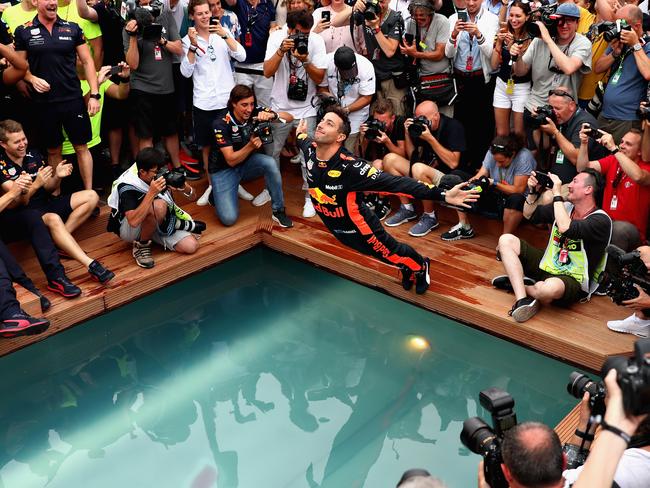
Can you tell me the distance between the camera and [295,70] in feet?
19.1

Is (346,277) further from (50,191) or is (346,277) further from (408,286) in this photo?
(50,191)

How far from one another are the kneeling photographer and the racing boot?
25.4 inches

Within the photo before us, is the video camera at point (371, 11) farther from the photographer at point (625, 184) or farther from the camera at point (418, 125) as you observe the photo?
the photographer at point (625, 184)

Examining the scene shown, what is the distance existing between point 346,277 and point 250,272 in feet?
2.40

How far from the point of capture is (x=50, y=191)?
5.41m

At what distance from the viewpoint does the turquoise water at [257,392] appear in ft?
12.6

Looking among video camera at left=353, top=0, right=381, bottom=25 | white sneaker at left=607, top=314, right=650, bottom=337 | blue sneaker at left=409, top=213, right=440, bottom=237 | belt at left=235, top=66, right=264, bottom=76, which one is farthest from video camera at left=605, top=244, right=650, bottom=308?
belt at left=235, top=66, right=264, bottom=76

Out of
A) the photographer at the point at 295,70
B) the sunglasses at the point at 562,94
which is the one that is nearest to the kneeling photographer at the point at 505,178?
the sunglasses at the point at 562,94

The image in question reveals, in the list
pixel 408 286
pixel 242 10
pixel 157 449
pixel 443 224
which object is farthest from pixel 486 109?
pixel 157 449

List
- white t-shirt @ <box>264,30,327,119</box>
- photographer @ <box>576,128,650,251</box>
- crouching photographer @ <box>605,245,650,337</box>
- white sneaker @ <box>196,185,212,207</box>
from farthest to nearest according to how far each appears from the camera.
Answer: white sneaker @ <box>196,185,212,207</box> < white t-shirt @ <box>264,30,327,119</box> < photographer @ <box>576,128,650,251</box> < crouching photographer @ <box>605,245,650,337</box>

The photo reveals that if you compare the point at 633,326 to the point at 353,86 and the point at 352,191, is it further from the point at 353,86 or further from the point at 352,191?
the point at 353,86

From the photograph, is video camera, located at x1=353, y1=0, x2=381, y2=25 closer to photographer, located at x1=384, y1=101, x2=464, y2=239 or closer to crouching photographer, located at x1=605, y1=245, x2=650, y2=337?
photographer, located at x1=384, y1=101, x2=464, y2=239

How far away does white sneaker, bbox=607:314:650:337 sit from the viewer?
4379mm

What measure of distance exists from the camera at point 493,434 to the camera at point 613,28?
317cm
